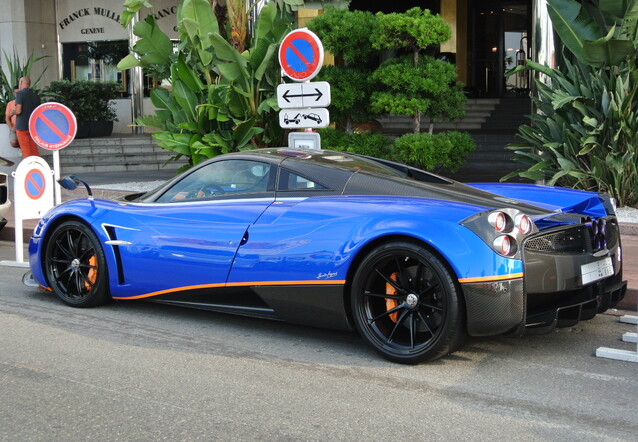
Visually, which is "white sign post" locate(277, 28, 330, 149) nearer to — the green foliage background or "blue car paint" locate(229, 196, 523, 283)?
the green foliage background

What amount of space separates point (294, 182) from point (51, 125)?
485 centimetres

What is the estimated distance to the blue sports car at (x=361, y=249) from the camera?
4.89 meters

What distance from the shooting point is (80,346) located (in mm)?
5637

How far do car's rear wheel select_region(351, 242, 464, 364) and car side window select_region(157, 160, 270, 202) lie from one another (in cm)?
112

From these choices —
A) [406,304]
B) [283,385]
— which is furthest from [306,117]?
[283,385]

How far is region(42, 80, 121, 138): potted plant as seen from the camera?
21.3 m

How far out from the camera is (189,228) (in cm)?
598

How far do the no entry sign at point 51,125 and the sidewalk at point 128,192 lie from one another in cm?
201

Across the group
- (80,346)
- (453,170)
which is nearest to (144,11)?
(453,170)

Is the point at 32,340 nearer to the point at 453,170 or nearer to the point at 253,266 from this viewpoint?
A: the point at 253,266

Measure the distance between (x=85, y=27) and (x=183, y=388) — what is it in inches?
951

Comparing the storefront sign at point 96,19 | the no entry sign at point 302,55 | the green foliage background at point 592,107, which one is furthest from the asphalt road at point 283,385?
the storefront sign at point 96,19

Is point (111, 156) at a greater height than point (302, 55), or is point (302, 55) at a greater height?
point (302, 55)

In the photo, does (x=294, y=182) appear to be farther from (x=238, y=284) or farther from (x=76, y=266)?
(x=76, y=266)
